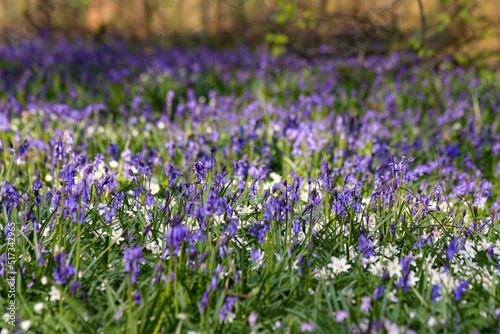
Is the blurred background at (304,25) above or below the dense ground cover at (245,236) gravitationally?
above

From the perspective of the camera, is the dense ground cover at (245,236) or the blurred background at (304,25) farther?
the blurred background at (304,25)

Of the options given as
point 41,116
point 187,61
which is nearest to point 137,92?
point 41,116

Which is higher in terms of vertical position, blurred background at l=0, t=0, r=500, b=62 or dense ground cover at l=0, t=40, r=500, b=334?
blurred background at l=0, t=0, r=500, b=62

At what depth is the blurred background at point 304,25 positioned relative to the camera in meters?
7.09

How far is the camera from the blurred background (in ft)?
23.3

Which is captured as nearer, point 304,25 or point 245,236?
point 245,236

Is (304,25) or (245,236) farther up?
(304,25)

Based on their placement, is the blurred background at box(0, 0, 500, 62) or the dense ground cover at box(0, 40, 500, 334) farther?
the blurred background at box(0, 0, 500, 62)

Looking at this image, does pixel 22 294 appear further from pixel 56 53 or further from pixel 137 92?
pixel 56 53

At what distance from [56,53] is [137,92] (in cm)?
426

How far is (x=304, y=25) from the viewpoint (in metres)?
6.26

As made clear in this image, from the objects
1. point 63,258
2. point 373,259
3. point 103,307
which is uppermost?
point 63,258

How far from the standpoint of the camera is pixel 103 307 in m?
2.13

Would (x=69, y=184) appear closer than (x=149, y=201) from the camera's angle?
Yes
